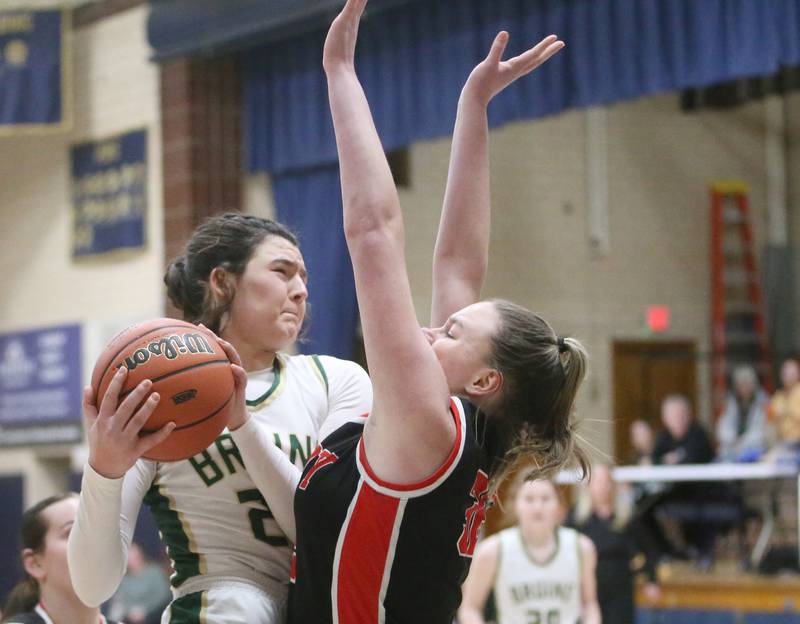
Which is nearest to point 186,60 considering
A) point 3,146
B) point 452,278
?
point 3,146

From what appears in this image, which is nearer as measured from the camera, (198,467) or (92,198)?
(198,467)

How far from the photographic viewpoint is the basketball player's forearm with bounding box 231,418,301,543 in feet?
8.54

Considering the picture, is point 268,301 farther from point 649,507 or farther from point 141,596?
point 649,507

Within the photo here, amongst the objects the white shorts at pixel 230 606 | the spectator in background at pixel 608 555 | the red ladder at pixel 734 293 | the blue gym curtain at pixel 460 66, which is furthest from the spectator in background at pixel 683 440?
the white shorts at pixel 230 606

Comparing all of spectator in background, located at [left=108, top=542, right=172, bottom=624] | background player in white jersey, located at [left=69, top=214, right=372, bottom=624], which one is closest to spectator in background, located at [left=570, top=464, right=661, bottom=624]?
spectator in background, located at [left=108, top=542, right=172, bottom=624]

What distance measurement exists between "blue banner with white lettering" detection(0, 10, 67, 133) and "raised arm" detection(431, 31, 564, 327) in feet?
24.4

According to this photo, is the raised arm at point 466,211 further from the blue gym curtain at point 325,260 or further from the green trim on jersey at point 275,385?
the blue gym curtain at point 325,260

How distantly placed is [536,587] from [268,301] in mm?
3933

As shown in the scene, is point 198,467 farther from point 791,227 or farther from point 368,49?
point 791,227

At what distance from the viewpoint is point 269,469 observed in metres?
2.62

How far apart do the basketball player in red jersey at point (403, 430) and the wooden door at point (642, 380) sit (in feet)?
34.7

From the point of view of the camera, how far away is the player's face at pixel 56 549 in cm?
355

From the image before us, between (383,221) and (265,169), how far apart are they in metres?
7.13

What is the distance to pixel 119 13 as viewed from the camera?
9875mm
